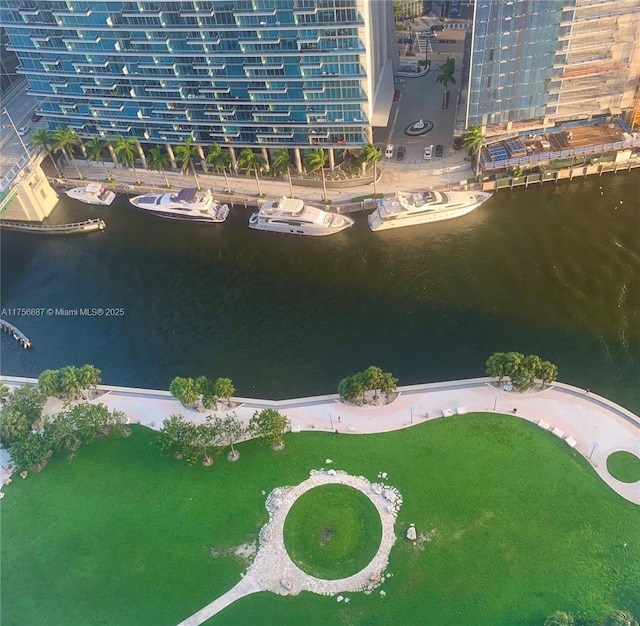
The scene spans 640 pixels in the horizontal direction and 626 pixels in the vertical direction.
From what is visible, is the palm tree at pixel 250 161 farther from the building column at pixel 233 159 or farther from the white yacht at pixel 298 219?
the white yacht at pixel 298 219

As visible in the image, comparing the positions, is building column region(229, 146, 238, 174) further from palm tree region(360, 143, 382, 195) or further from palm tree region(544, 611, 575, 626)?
palm tree region(544, 611, 575, 626)

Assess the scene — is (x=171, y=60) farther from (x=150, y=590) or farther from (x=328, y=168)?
(x=150, y=590)

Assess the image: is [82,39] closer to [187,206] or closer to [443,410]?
[187,206]

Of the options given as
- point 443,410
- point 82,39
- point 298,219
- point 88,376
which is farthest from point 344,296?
point 82,39

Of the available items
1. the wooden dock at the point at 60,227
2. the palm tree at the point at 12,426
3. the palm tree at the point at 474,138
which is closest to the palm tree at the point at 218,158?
the wooden dock at the point at 60,227

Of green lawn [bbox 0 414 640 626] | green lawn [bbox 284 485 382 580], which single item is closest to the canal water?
green lawn [bbox 0 414 640 626]
